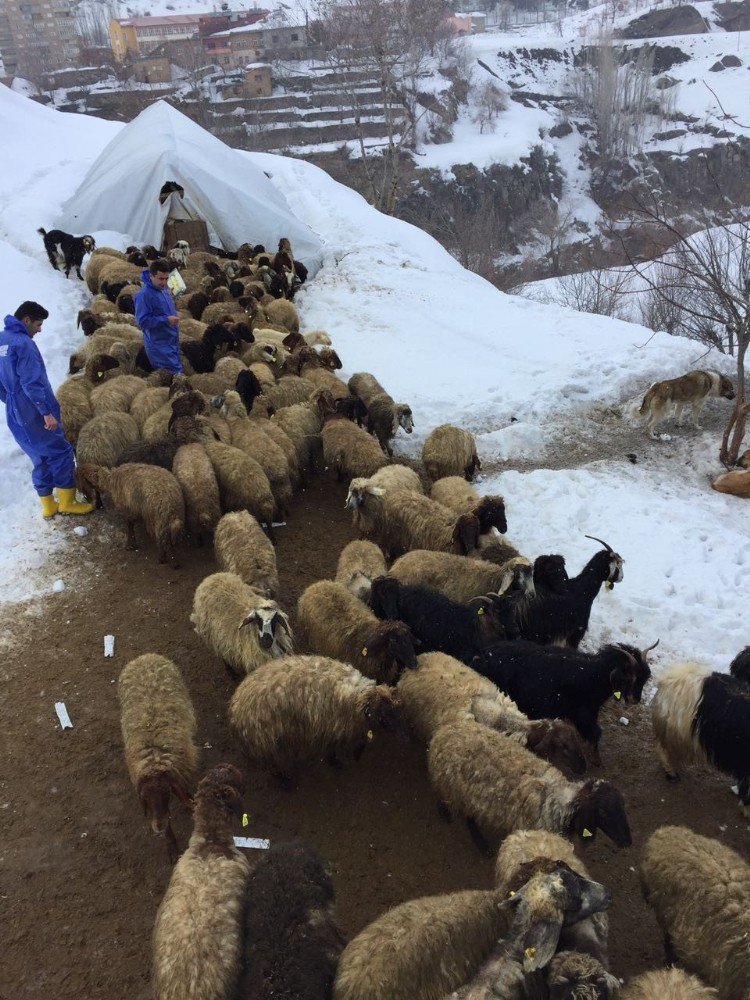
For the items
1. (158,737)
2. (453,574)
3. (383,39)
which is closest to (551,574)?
(453,574)

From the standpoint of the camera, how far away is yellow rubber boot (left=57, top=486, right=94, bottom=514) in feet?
26.6

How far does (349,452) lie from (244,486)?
5.20 ft

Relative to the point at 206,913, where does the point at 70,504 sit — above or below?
above

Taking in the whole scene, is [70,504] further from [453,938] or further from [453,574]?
[453,938]

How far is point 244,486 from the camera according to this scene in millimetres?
7715

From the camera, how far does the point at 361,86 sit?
59219 millimetres


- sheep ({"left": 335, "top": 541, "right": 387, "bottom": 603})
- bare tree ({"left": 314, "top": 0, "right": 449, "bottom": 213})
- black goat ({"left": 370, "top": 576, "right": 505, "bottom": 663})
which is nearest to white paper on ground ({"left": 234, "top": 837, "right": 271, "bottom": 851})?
black goat ({"left": 370, "top": 576, "right": 505, "bottom": 663})

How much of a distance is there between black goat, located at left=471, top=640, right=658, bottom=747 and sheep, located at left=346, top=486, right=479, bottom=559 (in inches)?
71.3

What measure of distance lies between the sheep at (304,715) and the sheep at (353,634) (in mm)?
365

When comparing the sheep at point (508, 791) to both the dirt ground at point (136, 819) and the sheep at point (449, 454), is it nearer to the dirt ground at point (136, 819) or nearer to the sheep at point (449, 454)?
the dirt ground at point (136, 819)

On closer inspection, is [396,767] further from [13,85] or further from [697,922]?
[13,85]

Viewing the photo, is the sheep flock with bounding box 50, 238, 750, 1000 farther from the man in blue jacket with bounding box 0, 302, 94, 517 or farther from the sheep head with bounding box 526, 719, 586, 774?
the man in blue jacket with bounding box 0, 302, 94, 517

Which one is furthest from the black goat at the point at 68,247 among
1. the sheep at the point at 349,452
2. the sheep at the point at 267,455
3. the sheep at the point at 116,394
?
the sheep at the point at 349,452

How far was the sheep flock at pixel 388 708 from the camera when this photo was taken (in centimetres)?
353
